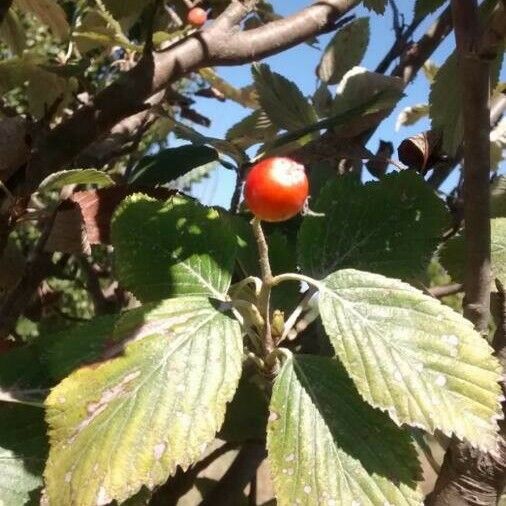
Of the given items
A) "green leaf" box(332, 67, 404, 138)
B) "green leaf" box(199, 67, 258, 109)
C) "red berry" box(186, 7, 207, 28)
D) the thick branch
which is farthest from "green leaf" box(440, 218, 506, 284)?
"green leaf" box(199, 67, 258, 109)

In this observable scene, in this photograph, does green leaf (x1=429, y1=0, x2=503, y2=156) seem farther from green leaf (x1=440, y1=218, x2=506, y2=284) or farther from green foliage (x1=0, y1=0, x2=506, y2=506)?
green leaf (x1=440, y1=218, x2=506, y2=284)

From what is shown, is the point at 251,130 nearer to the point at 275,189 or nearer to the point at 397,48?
the point at 397,48

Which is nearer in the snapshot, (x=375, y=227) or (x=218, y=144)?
(x=375, y=227)

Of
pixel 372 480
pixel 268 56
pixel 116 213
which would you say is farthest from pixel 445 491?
pixel 268 56

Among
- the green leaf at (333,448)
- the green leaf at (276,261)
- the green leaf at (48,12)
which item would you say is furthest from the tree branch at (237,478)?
the green leaf at (48,12)

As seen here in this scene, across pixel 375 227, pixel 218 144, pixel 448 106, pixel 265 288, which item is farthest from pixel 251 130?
pixel 265 288
